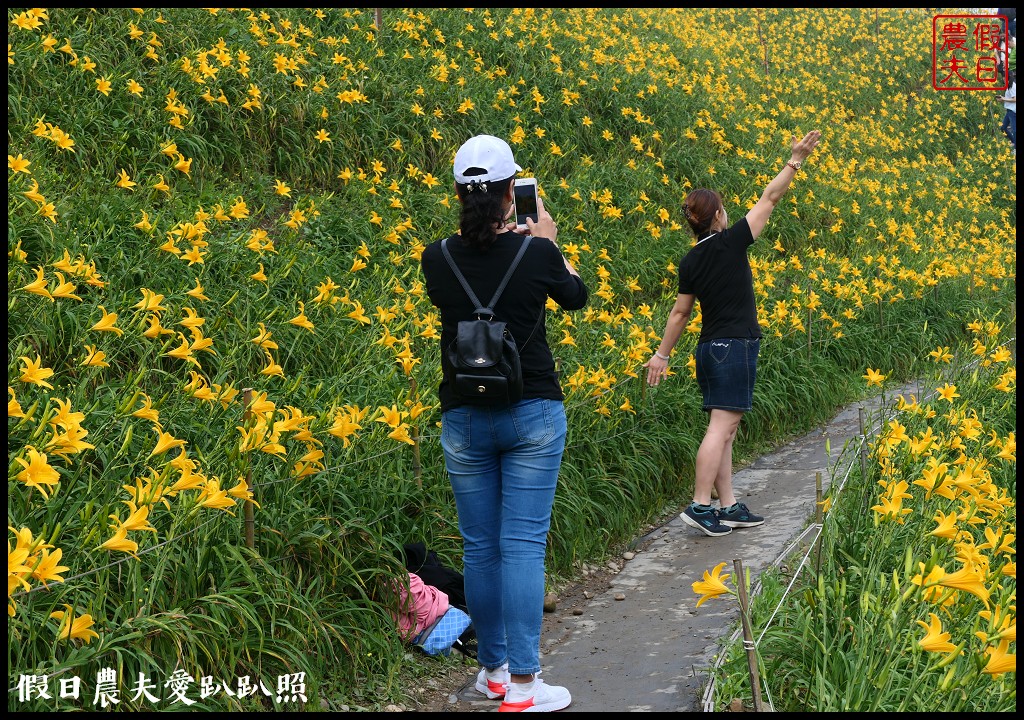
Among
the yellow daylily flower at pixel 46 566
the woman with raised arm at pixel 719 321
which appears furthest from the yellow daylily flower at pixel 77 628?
the woman with raised arm at pixel 719 321

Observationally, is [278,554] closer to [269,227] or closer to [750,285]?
[750,285]

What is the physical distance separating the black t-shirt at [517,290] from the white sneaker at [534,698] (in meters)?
0.84

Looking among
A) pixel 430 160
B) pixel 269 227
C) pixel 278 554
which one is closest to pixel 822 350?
pixel 430 160

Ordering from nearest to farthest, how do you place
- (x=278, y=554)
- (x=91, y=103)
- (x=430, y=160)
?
(x=278, y=554)
(x=91, y=103)
(x=430, y=160)

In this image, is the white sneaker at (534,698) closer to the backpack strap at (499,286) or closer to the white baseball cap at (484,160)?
the backpack strap at (499,286)

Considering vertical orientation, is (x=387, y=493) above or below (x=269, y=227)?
below

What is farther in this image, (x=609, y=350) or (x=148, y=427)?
(x=609, y=350)

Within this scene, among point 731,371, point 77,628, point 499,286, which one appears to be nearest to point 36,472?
point 77,628

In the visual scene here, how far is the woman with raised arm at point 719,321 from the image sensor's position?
4180mm

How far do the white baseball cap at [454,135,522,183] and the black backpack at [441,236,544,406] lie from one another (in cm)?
20

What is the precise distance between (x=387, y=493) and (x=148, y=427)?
34.6 inches

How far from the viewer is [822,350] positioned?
680 cm

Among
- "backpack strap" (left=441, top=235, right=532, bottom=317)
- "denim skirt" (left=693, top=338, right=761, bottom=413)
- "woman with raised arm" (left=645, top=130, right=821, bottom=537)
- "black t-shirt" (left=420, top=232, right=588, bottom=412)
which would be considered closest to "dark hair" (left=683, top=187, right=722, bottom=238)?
"woman with raised arm" (left=645, top=130, right=821, bottom=537)

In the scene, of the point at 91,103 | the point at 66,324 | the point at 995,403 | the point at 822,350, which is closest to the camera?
the point at 66,324
